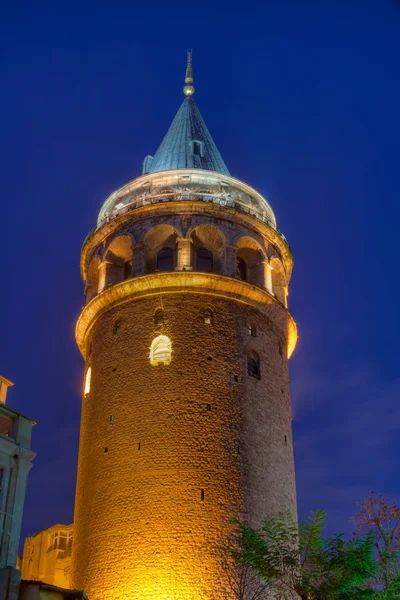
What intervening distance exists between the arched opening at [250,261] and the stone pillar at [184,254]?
2.84 meters

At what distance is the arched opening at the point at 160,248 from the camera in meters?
39.0

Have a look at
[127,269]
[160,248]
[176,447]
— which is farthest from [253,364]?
[127,269]

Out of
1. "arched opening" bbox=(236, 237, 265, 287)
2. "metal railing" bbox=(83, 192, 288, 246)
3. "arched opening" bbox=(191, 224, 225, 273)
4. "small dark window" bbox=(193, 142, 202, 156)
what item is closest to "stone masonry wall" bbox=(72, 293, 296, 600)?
"arched opening" bbox=(236, 237, 265, 287)

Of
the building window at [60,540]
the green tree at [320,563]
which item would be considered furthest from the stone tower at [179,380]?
the building window at [60,540]

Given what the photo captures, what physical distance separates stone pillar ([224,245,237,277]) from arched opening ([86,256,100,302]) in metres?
6.96

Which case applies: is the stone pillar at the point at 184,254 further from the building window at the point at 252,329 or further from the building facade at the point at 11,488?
the building facade at the point at 11,488

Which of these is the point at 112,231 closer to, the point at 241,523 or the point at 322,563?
the point at 241,523

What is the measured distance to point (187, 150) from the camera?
4356cm

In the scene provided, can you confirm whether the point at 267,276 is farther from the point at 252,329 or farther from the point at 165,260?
the point at 165,260

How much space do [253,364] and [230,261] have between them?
5.09 meters

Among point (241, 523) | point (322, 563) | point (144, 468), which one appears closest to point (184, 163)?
point (144, 468)

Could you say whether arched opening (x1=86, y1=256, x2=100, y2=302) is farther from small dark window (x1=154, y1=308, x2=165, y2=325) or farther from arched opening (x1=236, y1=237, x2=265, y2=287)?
arched opening (x1=236, y1=237, x2=265, y2=287)

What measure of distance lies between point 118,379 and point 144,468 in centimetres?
469

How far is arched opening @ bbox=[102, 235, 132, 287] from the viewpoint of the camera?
132ft
